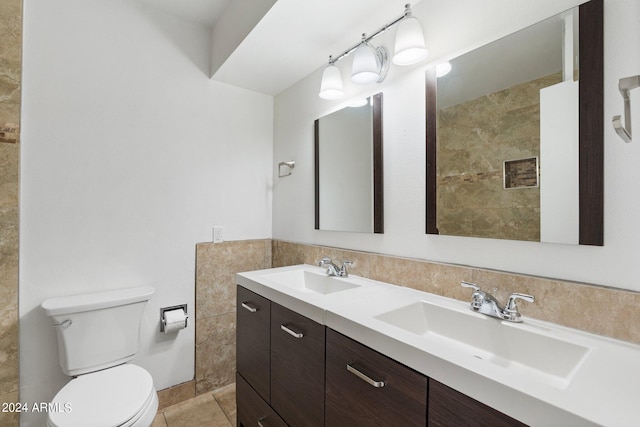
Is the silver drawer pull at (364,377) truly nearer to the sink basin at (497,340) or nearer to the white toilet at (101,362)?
the sink basin at (497,340)

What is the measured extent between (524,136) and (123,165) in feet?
6.64

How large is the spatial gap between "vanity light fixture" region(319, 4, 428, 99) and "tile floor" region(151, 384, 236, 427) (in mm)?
2011

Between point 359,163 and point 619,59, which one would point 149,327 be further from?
point 619,59

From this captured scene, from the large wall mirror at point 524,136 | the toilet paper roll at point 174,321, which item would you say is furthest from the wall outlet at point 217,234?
the large wall mirror at point 524,136

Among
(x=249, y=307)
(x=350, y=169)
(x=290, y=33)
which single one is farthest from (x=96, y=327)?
(x=290, y=33)

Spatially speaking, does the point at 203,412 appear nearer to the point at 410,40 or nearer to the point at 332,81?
the point at 332,81

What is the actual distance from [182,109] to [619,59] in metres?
2.12

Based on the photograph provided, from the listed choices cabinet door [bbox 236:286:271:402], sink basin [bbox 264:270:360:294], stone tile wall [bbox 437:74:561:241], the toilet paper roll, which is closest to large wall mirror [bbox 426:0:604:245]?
Result: stone tile wall [bbox 437:74:561:241]

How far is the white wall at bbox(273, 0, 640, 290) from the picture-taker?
86 centimetres

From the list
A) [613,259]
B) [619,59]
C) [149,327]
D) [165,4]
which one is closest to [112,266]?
[149,327]

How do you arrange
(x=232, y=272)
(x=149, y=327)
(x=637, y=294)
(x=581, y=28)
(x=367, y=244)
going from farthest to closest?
(x=232, y=272) < (x=149, y=327) < (x=367, y=244) < (x=581, y=28) < (x=637, y=294)

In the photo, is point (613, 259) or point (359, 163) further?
point (359, 163)

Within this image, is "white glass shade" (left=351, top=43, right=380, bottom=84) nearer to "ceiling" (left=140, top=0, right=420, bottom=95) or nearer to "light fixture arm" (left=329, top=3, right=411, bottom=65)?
"light fixture arm" (left=329, top=3, right=411, bottom=65)

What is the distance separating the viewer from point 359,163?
1685mm
